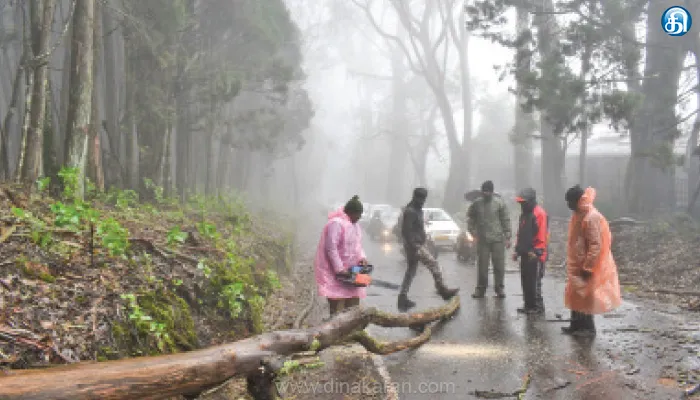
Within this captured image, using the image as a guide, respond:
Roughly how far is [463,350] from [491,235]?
3.46 m

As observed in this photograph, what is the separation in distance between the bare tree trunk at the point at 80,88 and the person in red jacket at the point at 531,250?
23.6 feet

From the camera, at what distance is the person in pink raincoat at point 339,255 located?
6.56 m

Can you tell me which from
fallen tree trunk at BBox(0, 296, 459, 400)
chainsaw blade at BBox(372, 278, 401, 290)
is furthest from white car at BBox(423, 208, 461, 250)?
fallen tree trunk at BBox(0, 296, 459, 400)

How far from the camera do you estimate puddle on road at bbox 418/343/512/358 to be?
6.65 metres

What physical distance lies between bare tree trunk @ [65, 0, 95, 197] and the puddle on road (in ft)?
21.2

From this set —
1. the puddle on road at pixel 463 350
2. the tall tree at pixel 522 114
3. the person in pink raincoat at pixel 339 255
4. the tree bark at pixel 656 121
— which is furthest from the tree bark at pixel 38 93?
the tree bark at pixel 656 121

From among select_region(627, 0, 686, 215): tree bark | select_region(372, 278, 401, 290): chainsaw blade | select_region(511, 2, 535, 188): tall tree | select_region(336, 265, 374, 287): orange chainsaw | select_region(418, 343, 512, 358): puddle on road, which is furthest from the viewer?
select_region(511, 2, 535, 188): tall tree

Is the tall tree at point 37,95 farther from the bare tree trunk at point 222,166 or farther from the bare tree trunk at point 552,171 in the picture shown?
the bare tree trunk at point 552,171

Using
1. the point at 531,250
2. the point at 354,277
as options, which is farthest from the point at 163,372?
the point at 531,250

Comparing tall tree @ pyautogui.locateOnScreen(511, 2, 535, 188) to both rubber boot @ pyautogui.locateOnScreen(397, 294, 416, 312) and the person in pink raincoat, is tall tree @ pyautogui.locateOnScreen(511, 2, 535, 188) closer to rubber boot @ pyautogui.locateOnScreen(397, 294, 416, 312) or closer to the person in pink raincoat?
rubber boot @ pyautogui.locateOnScreen(397, 294, 416, 312)

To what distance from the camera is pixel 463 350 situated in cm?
686

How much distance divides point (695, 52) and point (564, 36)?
3.31 m

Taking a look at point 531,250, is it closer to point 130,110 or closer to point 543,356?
point 543,356

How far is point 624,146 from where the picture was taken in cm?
3125
